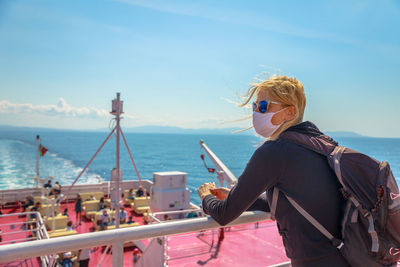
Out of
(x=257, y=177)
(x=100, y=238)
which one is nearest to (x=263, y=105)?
(x=257, y=177)

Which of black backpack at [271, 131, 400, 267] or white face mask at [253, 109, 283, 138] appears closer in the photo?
black backpack at [271, 131, 400, 267]

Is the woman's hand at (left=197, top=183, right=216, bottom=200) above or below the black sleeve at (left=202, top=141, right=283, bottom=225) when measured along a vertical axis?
below

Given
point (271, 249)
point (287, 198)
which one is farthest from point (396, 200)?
point (271, 249)

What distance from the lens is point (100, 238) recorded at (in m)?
1.39

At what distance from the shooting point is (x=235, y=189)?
1.27 meters

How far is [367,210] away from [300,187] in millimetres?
247

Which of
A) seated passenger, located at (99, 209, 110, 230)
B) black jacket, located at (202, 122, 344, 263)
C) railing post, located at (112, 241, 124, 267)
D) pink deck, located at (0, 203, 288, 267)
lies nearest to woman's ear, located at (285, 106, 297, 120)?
black jacket, located at (202, 122, 344, 263)

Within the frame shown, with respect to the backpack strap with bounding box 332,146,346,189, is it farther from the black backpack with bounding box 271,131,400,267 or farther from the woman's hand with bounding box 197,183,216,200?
the woman's hand with bounding box 197,183,216,200

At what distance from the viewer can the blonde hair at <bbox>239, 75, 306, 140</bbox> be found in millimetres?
1354

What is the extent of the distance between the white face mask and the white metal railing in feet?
1.75

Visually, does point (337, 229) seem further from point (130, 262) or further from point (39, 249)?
point (130, 262)

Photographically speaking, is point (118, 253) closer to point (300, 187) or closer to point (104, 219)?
point (300, 187)

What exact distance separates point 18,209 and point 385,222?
18.7 metres

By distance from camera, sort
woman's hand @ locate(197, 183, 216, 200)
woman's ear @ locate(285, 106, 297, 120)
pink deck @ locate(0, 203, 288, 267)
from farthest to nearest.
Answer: pink deck @ locate(0, 203, 288, 267) → woman's hand @ locate(197, 183, 216, 200) → woman's ear @ locate(285, 106, 297, 120)
